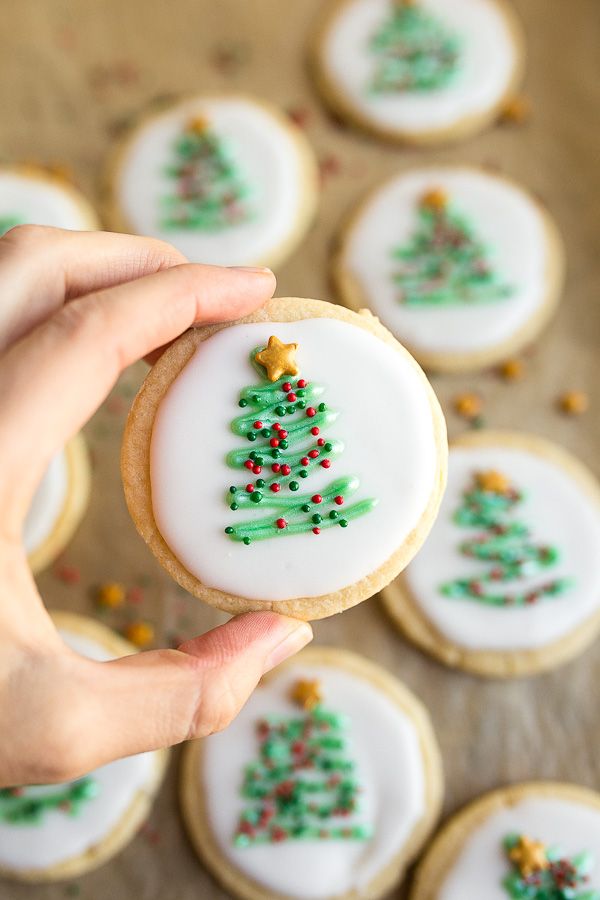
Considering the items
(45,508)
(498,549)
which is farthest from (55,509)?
(498,549)

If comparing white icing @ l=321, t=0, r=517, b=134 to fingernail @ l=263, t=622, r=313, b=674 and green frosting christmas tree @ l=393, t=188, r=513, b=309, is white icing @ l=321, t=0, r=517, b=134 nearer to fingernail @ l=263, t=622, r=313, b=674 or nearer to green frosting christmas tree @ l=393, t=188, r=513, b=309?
green frosting christmas tree @ l=393, t=188, r=513, b=309

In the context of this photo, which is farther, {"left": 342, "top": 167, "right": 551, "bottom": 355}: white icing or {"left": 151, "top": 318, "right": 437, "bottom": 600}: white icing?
{"left": 342, "top": 167, "right": 551, "bottom": 355}: white icing

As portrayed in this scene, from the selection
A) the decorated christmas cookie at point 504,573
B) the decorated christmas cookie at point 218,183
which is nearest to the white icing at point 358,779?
the decorated christmas cookie at point 504,573

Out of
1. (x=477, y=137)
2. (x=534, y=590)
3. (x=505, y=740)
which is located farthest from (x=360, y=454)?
(x=477, y=137)

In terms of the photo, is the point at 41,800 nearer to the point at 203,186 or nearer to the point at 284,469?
the point at 284,469

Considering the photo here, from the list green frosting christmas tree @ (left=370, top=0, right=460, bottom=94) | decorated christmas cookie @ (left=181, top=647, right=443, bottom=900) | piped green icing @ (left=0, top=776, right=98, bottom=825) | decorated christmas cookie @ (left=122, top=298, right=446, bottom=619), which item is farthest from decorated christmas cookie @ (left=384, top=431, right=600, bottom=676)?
green frosting christmas tree @ (left=370, top=0, right=460, bottom=94)
